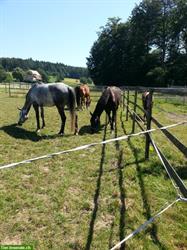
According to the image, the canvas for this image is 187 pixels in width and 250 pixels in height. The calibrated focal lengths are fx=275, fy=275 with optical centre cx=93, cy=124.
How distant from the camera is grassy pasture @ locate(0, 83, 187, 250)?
10.3ft

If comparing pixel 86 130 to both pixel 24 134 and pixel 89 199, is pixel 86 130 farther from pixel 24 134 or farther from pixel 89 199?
pixel 89 199

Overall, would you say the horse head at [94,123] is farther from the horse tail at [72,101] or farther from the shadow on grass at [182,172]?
the shadow on grass at [182,172]

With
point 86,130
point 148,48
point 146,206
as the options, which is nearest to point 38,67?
point 148,48

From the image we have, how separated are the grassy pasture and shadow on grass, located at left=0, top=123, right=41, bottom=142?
0.93 metres

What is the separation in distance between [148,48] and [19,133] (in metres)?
44.3

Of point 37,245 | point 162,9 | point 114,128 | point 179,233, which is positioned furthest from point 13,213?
point 162,9

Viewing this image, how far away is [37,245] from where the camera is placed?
2.98 metres

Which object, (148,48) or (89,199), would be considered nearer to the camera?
(89,199)

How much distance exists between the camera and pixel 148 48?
48812mm

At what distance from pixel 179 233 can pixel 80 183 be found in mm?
1880

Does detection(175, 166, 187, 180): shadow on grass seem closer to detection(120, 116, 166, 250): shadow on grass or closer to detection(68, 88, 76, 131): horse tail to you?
detection(120, 116, 166, 250): shadow on grass

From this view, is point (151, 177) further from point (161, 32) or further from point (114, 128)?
point (161, 32)

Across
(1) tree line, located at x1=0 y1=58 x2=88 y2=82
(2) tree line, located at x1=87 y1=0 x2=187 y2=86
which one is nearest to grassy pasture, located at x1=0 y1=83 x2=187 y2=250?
(2) tree line, located at x1=87 y1=0 x2=187 y2=86

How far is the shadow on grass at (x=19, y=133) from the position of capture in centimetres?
794
